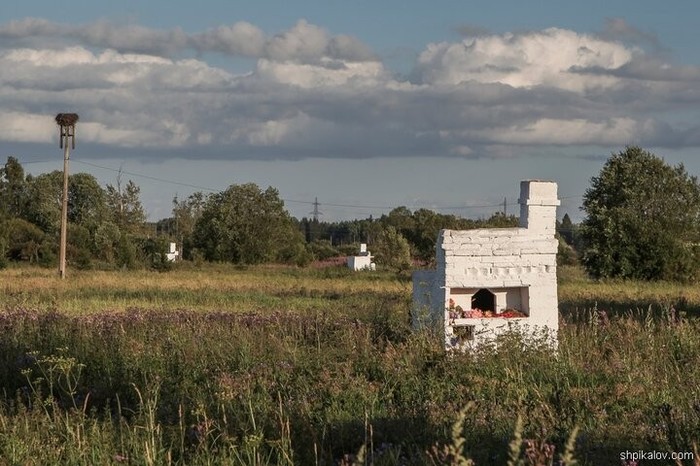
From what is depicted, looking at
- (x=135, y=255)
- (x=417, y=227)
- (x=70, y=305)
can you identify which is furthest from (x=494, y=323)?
(x=417, y=227)

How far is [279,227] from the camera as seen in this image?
78.1m

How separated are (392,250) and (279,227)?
1336 centimetres

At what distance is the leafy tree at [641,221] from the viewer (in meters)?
47.4

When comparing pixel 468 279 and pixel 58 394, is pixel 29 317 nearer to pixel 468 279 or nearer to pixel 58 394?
pixel 58 394

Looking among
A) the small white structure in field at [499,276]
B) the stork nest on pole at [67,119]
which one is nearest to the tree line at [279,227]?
the stork nest on pole at [67,119]

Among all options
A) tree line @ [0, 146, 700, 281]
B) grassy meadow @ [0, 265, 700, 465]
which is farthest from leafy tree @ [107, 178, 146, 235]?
grassy meadow @ [0, 265, 700, 465]

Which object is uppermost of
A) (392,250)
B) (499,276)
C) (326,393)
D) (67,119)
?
(67,119)

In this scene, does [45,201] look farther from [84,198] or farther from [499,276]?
[499,276]

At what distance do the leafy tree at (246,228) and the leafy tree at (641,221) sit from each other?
A: 29.9 metres

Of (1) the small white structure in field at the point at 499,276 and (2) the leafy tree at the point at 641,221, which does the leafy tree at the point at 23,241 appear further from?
(1) the small white structure in field at the point at 499,276

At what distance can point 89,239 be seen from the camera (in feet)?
230

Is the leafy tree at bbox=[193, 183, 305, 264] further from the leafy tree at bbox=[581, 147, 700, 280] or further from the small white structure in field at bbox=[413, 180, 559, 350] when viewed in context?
the small white structure in field at bbox=[413, 180, 559, 350]

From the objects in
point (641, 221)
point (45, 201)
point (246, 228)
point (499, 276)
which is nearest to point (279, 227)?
point (246, 228)

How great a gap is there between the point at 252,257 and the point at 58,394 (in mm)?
65236
